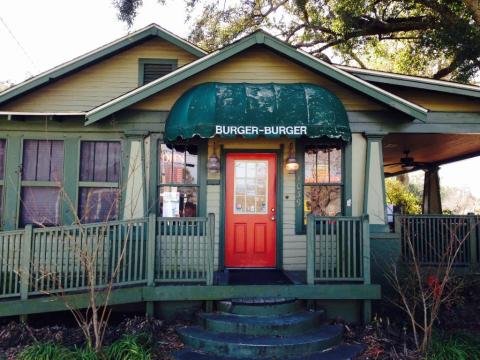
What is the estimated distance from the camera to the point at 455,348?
16.9 feet

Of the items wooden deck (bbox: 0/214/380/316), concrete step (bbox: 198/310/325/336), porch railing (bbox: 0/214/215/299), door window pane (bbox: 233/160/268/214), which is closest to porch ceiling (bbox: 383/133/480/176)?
door window pane (bbox: 233/160/268/214)

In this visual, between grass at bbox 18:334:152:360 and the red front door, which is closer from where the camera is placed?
grass at bbox 18:334:152:360

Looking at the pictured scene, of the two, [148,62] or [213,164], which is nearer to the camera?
[213,164]

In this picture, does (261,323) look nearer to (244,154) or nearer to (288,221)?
(288,221)

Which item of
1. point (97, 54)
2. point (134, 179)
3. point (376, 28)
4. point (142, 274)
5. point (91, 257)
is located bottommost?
point (142, 274)

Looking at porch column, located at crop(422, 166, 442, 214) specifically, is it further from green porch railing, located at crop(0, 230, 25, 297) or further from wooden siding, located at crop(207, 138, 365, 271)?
green porch railing, located at crop(0, 230, 25, 297)

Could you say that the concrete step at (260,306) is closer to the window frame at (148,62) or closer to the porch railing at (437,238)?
the porch railing at (437,238)

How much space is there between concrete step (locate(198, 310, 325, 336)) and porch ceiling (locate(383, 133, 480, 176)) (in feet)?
15.7

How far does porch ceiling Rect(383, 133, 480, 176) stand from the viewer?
30.2 feet

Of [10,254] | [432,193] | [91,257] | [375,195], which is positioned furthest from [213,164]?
[432,193]

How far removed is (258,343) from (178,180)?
3.53 m

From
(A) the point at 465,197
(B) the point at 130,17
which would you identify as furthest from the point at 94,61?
(A) the point at 465,197

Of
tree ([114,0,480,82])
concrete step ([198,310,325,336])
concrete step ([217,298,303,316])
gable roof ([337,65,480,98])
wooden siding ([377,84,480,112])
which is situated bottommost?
concrete step ([198,310,325,336])

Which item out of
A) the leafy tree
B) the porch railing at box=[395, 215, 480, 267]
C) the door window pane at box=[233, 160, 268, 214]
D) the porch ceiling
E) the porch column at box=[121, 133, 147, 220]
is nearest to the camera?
the porch column at box=[121, 133, 147, 220]
